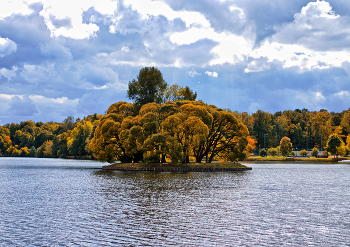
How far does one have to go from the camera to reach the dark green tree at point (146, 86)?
292 ft

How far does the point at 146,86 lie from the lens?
89688 mm

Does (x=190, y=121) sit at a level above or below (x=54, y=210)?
above

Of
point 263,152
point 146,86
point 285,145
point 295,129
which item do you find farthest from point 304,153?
point 146,86

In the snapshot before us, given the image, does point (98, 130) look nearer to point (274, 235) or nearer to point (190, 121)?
point (190, 121)

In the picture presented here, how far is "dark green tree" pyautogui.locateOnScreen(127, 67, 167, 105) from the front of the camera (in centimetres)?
8888

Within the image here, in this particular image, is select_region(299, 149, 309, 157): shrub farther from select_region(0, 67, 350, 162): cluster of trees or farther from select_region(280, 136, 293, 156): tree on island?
select_region(0, 67, 350, 162): cluster of trees

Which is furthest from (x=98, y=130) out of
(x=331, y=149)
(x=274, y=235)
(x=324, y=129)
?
(x=324, y=129)

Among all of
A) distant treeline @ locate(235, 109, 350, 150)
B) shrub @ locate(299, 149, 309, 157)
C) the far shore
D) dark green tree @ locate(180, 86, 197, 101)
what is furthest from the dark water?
distant treeline @ locate(235, 109, 350, 150)

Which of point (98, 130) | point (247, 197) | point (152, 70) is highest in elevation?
point (152, 70)

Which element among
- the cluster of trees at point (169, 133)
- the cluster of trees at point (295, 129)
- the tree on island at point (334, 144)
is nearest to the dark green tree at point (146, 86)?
the cluster of trees at point (169, 133)

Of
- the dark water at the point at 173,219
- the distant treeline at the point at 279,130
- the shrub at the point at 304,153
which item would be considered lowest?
the dark water at the point at 173,219

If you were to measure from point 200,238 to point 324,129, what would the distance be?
151m

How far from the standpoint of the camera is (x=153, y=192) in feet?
105

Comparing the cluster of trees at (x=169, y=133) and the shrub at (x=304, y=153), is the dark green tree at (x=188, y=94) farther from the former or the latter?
the shrub at (x=304, y=153)
